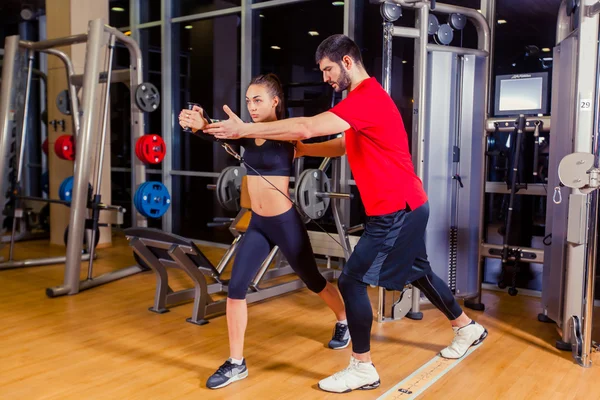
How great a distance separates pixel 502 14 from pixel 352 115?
2.83m

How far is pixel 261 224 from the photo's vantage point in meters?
2.58

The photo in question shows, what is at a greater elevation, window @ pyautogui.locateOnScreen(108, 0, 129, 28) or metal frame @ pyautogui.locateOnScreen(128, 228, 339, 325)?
window @ pyautogui.locateOnScreen(108, 0, 129, 28)

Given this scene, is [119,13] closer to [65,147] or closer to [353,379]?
[65,147]

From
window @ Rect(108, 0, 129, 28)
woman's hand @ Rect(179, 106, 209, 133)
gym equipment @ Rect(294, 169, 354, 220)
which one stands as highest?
window @ Rect(108, 0, 129, 28)

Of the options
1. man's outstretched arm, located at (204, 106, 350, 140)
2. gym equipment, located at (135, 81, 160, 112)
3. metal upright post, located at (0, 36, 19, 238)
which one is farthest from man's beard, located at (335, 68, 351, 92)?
metal upright post, located at (0, 36, 19, 238)

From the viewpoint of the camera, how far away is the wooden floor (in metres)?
2.48

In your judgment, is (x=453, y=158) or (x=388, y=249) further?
(x=453, y=158)

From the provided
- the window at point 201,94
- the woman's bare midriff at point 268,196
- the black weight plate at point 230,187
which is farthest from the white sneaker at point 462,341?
the window at point 201,94

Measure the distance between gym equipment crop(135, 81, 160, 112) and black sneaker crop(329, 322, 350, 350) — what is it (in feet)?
8.17

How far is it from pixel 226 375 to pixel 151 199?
7.01ft

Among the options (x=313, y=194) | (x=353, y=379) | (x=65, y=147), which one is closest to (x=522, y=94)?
(x=313, y=194)

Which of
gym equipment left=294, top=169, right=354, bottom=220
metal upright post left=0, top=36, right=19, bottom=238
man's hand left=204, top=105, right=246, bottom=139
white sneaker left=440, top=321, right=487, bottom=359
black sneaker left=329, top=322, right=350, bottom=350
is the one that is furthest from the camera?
metal upright post left=0, top=36, right=19, bottom=238

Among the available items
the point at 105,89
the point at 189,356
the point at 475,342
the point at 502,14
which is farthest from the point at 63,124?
the point at 475,342

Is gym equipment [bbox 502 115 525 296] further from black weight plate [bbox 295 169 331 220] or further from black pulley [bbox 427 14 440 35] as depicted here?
black weight plate [bbox 295 169 331 220]
